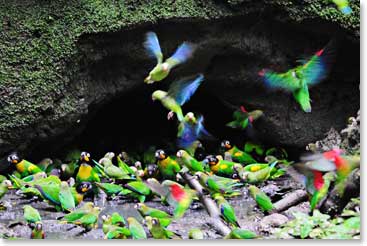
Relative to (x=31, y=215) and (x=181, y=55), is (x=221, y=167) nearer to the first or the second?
(x=181, y=55)

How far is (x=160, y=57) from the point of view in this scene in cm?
373


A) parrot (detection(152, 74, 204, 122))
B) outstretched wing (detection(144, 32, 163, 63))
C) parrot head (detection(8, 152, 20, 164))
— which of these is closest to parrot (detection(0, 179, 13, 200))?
parrot head (detection(8, 152, 20, 164))

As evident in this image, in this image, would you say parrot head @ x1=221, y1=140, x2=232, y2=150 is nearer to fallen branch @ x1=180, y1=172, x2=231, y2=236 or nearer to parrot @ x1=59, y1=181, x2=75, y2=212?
fallen branch @ x1=180, y1=172, x2=231, y2=236

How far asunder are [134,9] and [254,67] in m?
0.74

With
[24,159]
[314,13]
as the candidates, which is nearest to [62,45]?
[24,159]

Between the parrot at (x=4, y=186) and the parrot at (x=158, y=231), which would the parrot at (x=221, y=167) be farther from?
the parrot at (x=4, y=186)

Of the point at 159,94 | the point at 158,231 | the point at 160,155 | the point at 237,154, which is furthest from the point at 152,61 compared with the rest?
the point at 158,231

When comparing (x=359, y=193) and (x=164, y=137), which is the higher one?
(x=164, y=137)

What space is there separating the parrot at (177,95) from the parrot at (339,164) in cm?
74

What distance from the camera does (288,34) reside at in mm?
3781

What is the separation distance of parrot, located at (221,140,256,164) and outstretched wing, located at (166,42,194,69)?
0.61 meters

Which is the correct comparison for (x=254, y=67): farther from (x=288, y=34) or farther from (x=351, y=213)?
(x=351, y=213)

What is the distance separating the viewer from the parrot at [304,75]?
3674 millimetres

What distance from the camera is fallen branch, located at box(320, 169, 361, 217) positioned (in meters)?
3.02
